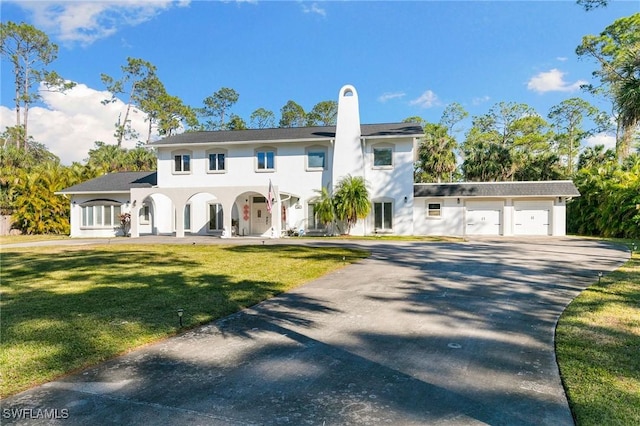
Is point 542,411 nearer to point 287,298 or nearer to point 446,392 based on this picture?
point 446,392

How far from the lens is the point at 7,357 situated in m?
4.33

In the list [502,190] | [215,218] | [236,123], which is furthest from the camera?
[236,123]

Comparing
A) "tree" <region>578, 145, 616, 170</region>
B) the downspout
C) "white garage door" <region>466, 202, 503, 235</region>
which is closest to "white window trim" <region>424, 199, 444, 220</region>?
"white garage door" <region>466, 202, 503, 235</region>

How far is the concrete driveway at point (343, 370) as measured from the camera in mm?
3162

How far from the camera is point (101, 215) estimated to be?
25312 millimetres

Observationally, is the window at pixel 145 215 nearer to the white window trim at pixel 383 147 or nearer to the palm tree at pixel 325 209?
the palm tree at pixel 325 209

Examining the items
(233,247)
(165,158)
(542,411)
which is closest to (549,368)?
(542,411)

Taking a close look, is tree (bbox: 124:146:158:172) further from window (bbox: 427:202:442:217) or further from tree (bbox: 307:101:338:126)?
window (bbox: 427:202:442:217)

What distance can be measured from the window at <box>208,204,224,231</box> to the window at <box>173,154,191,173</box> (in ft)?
10.3

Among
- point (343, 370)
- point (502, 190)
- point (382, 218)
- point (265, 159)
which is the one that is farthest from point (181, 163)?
point (343, 370)

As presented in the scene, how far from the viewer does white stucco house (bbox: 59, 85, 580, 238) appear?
23.7 m

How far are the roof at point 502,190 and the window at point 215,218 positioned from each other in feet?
41.7

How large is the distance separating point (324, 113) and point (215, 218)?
94.3ft

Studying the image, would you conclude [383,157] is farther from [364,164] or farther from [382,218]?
[382,218]
